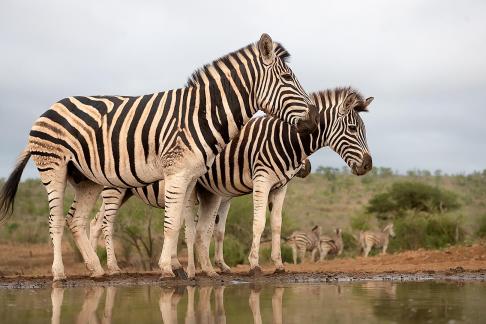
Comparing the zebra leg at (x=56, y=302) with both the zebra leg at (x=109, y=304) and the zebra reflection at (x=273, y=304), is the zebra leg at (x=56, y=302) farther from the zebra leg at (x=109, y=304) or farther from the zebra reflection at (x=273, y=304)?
the zebra reflection at (x=273, y=304)

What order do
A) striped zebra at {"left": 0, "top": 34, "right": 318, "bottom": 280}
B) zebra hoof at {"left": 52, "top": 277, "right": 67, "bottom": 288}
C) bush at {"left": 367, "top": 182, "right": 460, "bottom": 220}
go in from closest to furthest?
zebra hoof at {"left": 52, "top": 277, "right": 67, "bottom": 288} < striped zebra at {"left": 0, "top": 34, "right": 318, "bottom": 280} < bush at {"left": 367, "top": 182, "right": 460, "bottom": 220}

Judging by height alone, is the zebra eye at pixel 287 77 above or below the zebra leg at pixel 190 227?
above

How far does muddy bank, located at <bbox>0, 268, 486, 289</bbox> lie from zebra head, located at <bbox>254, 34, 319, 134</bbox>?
2.16 metres

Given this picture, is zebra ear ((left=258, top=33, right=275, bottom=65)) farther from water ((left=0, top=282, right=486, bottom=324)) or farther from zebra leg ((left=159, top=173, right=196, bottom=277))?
water ((left=0, top=282, right=486, bottom=324))

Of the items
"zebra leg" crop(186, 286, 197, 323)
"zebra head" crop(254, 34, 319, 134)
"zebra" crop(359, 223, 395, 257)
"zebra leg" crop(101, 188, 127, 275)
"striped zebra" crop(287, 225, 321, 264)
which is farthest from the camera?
"zebra" crop(359, 223, 395, 257)

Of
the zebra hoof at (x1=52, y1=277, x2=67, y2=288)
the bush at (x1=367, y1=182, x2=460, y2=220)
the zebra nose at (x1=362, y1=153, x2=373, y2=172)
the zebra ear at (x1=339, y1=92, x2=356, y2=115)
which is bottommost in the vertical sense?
the zebra hoof at (x1=52, y1=277, x2=67, y2=288)

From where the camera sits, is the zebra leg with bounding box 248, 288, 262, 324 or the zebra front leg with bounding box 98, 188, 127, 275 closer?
the zebra leg with bounding box 248, 288, 262, 324

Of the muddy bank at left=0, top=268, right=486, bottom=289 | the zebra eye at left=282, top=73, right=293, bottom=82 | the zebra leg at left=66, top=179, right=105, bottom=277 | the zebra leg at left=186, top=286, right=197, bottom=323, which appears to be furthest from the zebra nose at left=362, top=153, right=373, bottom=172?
the zebra leg at left=66, top=179, right=105, bottom=277

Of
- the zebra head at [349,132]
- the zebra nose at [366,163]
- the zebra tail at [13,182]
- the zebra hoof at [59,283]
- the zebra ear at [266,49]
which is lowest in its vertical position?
the zebra hoof at [59,283]

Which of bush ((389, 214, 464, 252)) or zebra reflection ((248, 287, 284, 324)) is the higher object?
bush ((389, 214, 464, 252))

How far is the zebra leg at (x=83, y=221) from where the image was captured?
1089 cm

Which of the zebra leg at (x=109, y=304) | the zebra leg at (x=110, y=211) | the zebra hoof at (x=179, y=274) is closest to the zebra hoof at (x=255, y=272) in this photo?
the zebra hoof at (x=179, y=274)

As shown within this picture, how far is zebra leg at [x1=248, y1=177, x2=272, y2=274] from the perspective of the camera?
1114 centimetres

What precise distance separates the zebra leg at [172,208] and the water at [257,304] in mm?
613
